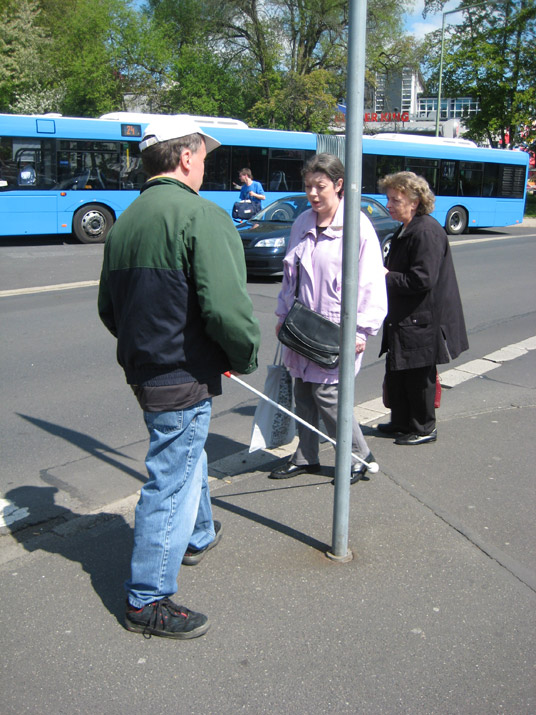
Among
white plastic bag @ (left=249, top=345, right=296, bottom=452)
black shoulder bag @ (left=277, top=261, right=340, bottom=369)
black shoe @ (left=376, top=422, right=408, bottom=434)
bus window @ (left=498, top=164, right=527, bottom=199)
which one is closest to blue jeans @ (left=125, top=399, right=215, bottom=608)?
black shoulder bag @ (left=277, top=261, right=340, bottom=369)

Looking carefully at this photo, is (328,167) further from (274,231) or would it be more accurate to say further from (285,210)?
(285,210)

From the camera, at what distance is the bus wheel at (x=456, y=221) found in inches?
915

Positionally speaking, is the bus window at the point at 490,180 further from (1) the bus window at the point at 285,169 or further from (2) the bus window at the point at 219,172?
(2) the bus window at the point at 219,172

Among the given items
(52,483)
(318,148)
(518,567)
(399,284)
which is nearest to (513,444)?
(399,284)

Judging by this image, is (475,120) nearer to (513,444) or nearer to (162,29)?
(162,29)

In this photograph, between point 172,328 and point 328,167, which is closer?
point 172,328

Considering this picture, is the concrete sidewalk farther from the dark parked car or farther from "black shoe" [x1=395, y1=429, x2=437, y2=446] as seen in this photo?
the dark parked car

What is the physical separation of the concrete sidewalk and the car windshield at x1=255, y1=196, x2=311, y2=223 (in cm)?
939

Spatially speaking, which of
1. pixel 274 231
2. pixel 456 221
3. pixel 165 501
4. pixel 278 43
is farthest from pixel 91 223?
pixel 278 43

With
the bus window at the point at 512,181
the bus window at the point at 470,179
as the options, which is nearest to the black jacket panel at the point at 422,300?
the bus window at the point at 470,179

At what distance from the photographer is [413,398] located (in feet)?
15.7

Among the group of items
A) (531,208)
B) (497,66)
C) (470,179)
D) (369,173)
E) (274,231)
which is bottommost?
(531,208)

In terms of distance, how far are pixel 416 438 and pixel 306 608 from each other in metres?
2.10

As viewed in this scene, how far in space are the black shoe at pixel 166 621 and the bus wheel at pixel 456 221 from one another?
21823 mm
